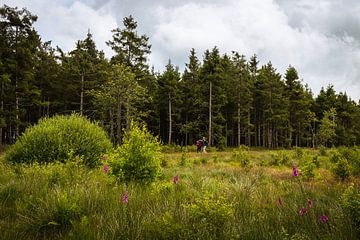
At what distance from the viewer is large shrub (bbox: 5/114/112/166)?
12867 mm

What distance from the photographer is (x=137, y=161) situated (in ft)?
26.2

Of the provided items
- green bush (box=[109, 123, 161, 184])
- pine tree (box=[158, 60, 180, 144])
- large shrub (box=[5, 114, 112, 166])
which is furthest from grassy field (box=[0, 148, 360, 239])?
pine tree (box=[158, 60, 180, 144])

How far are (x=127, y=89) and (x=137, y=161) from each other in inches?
885

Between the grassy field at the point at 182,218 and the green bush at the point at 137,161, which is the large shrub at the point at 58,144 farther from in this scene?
the grassy field at the point at 182,218

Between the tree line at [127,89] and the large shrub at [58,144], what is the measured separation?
14.1 m

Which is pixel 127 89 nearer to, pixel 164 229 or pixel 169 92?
pixel 169 92

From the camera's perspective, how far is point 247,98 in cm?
4456

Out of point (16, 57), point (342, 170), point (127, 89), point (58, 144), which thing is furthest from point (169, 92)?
point (342, 170)

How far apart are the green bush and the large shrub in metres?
4.98

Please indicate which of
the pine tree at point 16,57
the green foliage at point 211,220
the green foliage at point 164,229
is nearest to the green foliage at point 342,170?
the green foliage at point 211,220

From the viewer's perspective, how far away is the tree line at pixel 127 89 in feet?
95.9

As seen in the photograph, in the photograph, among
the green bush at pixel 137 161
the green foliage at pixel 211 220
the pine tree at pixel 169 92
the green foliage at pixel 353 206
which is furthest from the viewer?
the pine tree at pixel 169 92

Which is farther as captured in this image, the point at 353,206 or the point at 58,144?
the point at 58,144

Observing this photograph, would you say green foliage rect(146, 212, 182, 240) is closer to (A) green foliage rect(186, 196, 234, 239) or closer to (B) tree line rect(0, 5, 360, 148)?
(A) green foliage rect(186, 196, 234, 239)
